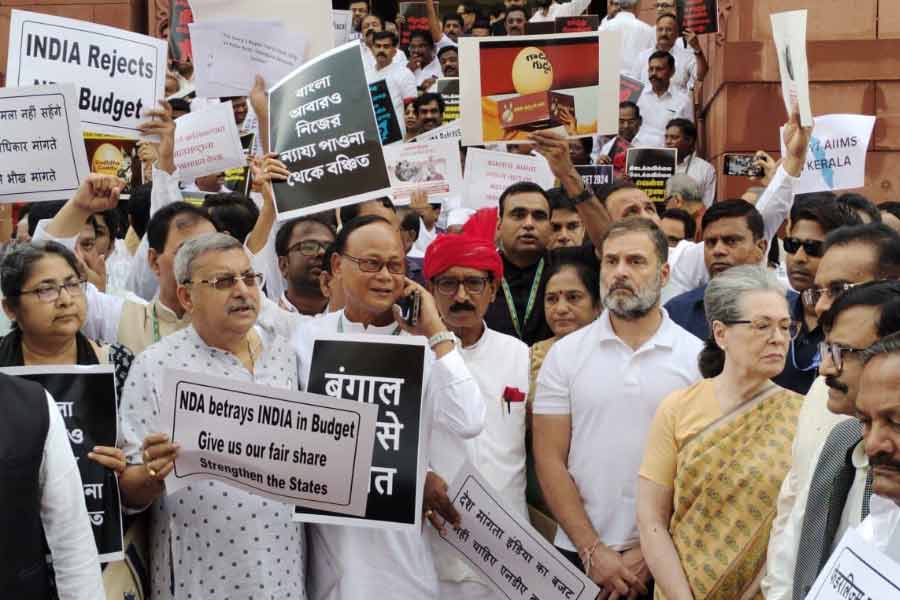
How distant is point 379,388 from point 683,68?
917 cm

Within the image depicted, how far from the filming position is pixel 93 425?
4461 mm

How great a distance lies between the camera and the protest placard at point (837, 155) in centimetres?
795

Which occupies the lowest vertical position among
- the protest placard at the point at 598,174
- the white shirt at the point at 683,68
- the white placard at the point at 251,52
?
the protest placard at the point at 598,174

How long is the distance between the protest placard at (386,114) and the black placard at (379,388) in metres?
4.06

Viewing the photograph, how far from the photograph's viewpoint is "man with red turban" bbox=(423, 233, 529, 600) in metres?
5.09

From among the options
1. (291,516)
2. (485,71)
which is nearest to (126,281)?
(485,71)

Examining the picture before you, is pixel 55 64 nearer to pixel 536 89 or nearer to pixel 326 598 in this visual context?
pixel 536 89

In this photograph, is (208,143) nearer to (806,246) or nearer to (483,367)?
(483,367)

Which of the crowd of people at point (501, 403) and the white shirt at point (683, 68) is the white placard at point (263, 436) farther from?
the white shirt at point (683, 68)

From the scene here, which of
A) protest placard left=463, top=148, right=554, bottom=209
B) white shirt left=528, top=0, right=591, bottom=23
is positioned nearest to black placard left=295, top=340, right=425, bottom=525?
protest placard left=463, top=148, right=554, bottom=209

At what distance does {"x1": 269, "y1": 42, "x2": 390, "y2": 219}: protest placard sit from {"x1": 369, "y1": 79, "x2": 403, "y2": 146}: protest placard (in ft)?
7.36

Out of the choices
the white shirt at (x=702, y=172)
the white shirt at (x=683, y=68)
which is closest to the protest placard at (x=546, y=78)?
→ the white shirt at (x=702, y=172)

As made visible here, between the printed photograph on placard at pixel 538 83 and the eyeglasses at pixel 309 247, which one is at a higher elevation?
the printed photograph on placard at pixel 538 83

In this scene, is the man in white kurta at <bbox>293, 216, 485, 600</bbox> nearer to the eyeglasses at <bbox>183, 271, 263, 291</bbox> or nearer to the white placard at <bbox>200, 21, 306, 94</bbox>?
the eyeglasses at <bbox>183, 271, 263, 291</bbox>
